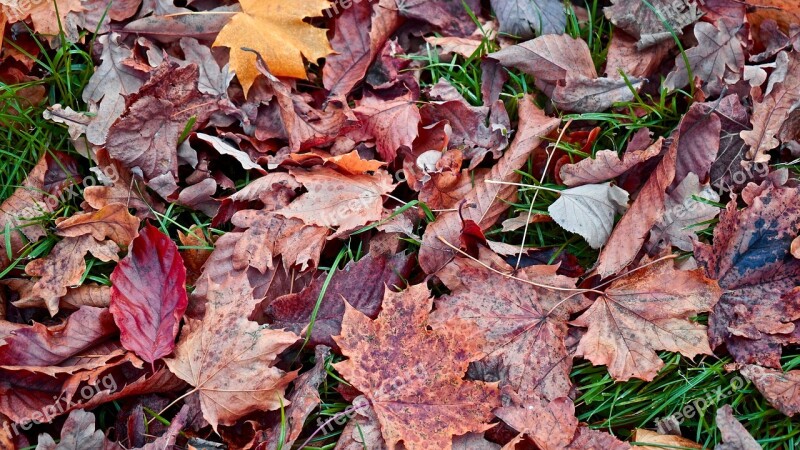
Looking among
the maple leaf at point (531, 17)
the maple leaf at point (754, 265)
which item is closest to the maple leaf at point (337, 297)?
the maple leaf at point (754, 265)

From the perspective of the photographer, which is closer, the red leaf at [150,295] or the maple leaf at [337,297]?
the red leaf at [150,295]

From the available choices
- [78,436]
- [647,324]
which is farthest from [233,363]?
[647,324]

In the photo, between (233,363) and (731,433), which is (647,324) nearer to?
(731,433)

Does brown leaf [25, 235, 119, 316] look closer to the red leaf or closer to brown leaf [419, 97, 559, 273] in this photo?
the red leaf

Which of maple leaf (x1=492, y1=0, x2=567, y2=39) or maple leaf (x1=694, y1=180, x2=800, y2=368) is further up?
maple leaf (x1=492, y1=0, x2=567, y2=39)

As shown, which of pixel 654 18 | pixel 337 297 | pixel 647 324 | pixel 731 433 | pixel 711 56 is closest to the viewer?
pixel 731 433

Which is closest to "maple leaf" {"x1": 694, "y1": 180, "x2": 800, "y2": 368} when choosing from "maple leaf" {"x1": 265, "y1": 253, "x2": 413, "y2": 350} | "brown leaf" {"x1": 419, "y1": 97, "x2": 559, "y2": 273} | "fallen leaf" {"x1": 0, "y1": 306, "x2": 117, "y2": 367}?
"brown leaf" {"x1": 419, "y1": 97, "x2": 559, "y2": 273}

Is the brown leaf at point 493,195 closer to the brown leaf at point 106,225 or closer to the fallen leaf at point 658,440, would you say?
the fallen leaf at point 658,440
